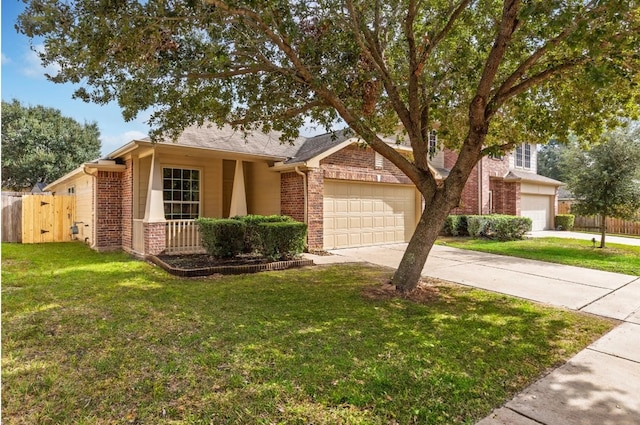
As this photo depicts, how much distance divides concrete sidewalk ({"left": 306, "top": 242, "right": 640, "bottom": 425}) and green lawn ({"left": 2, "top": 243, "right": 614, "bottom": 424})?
0.21 metres

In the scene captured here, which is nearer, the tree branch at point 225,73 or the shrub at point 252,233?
the tree branch at point 225,73

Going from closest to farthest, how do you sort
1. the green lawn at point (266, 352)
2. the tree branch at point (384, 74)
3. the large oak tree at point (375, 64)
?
the green lawn at point (266, 352)
the large oak tree at point (375, 64)
the tree branch at point (384, 74)

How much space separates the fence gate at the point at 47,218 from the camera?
14656 millimetres

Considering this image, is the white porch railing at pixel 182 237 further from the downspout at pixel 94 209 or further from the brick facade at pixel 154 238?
the downspout at pixel 94 209

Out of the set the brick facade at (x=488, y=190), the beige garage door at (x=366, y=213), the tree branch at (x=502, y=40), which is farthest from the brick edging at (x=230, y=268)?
the brick facade at (x=488, y=190)

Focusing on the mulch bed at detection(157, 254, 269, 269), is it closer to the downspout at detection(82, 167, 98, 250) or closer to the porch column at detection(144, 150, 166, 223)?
the porch column at detection(144, 150, 166, 223)

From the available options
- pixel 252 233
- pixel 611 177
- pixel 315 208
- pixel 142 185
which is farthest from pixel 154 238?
pixel 611 177

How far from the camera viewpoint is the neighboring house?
10.7 meters

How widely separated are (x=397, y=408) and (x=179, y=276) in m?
6.18

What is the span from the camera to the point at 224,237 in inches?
375

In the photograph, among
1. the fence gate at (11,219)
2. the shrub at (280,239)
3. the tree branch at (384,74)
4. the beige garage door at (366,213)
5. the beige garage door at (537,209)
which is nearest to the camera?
the tree branch at (384,74)

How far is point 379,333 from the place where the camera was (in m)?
4.86

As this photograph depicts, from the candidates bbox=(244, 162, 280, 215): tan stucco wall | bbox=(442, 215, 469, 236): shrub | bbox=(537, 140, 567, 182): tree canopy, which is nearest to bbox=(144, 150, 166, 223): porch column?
bbox=(244, 162, 280, 215): tan stucco wall

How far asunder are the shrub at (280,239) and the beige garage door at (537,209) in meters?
16.7
